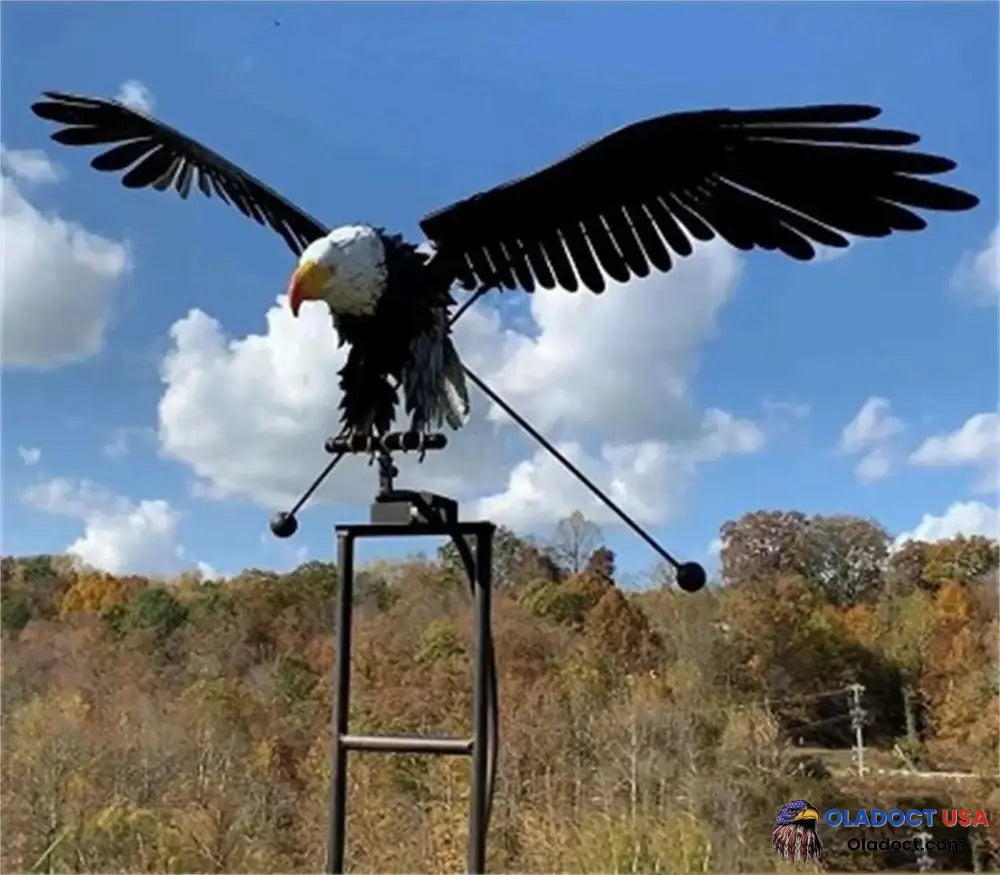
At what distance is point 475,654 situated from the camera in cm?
148

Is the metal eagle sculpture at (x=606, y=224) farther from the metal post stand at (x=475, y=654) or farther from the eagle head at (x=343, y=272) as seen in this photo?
the metal post stand at (x=475, y=654)

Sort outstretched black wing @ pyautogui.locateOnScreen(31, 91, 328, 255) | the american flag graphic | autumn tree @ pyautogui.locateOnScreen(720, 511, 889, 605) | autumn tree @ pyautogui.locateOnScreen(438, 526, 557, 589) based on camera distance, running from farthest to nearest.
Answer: autumn tree @ pyautogui.locateOnScreen(720, 511, 889, 605), autumn tree @ pyautogui.locateOnScreen(438, 526, 557, 589), the american flag graphic, outstretched black wing @ pyautogui.locateOnScreen(31, 91, 328, 255)

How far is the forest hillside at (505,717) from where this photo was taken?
410cm

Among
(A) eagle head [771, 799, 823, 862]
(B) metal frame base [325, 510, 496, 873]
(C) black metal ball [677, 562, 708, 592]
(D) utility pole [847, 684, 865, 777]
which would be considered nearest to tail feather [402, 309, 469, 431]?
(B) metal frame base [325, 510, 496, 873]

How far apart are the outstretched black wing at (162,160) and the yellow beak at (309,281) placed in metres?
0.22

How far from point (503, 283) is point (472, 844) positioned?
733 millimetres

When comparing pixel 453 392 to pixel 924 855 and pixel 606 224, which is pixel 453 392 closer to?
pixel 606 224

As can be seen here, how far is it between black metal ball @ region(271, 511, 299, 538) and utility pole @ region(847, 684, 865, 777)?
4628mm

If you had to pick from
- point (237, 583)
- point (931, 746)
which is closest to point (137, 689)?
point (237, 583)

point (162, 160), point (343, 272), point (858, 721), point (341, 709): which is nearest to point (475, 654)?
point (341, 709)

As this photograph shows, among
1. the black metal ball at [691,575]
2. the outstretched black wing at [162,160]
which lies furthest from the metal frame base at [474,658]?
the outstretched black wing at [162,160]

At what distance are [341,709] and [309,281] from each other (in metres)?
0.57

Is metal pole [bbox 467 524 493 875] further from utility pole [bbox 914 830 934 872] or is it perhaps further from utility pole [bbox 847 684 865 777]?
utility pole [bbox 847 684 865 777]

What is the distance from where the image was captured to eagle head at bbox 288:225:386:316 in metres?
1.50
